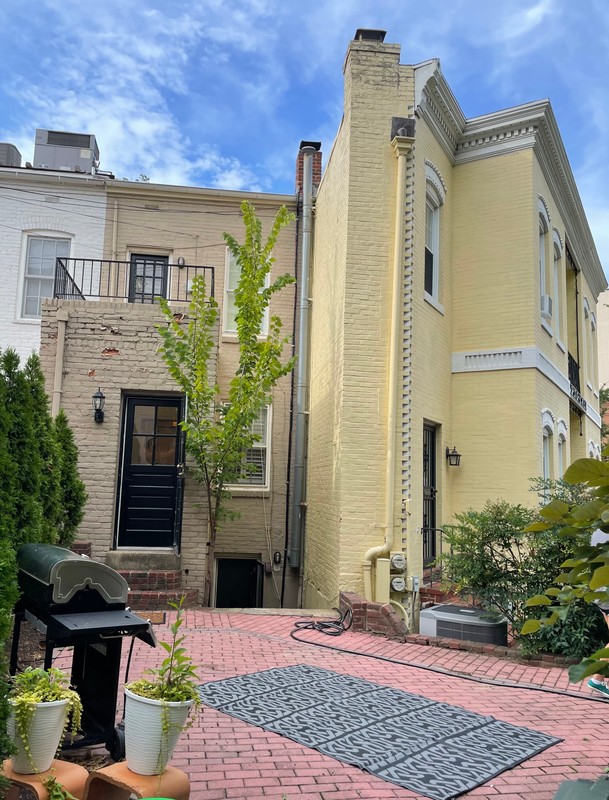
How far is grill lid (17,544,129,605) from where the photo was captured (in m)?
3.58

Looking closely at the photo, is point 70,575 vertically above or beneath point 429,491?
beneath

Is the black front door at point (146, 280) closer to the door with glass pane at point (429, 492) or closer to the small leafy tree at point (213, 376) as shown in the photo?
the small leafy tree at point (213, 376)

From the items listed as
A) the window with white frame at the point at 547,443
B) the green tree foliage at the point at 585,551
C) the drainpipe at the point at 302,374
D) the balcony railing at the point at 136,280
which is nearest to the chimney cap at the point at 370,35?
the drainpipe at the point at 302,374

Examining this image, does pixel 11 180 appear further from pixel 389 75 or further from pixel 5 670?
pixel 5 670

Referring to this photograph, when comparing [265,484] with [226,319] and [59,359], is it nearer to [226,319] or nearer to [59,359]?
→ [226,319]

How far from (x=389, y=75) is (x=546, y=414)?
6215 mm

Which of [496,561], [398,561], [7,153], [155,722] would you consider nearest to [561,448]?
[398,561]

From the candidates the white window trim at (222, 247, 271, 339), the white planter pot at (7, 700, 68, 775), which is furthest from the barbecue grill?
the white window trim at (222, 247, 271, 339)

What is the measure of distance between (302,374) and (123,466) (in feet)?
13.6

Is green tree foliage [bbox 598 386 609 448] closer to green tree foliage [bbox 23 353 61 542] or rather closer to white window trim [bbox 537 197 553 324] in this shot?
white window trim [bbox 537 197 553 324]

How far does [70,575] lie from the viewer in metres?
3.63

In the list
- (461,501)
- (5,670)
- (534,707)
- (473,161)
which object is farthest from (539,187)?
(5,670)

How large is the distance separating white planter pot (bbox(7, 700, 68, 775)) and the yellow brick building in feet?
18.6

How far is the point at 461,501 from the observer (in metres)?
10.5
